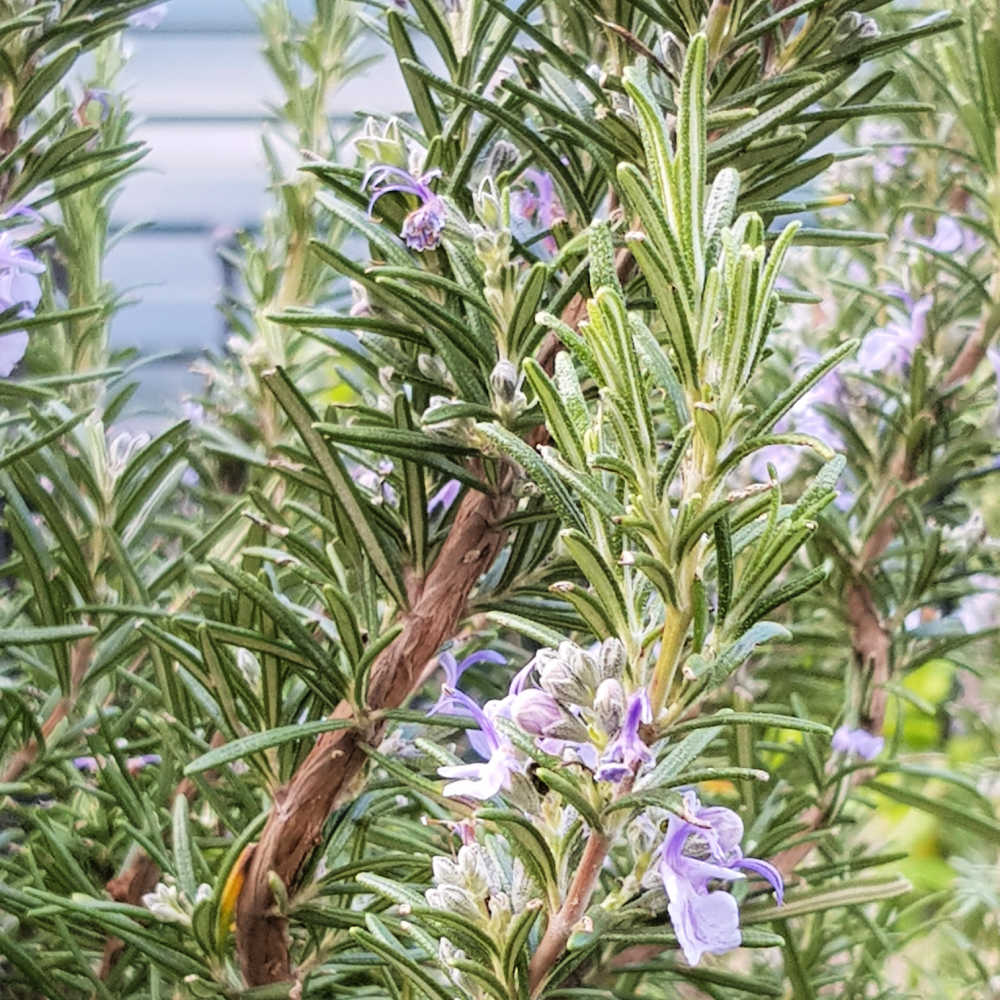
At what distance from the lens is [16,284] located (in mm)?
570

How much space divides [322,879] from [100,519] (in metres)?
0.29

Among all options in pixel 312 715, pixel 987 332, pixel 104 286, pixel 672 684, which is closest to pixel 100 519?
pixel 312 715

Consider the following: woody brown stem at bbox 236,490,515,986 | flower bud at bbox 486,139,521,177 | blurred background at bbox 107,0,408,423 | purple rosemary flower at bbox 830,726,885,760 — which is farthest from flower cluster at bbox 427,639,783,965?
blurred background at bbox 107,0,408,423

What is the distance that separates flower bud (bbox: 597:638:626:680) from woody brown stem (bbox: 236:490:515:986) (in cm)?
13

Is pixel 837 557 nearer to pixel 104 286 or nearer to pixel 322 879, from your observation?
pixel 322 879

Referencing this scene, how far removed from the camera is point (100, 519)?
0.67 metres

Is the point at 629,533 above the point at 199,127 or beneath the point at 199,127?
beneath

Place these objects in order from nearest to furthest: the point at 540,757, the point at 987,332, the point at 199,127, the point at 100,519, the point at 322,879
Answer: the point at 540,757
the point at 322,879
the point at 100,519
the point at 987,332
the point at 199,127

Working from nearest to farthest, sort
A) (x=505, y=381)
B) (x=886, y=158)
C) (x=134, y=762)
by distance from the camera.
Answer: (x=505, y=381)
(x=134, y=762)
(x=886, y=158)

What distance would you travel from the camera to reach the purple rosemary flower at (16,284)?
1.80 feet

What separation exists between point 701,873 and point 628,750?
57mm

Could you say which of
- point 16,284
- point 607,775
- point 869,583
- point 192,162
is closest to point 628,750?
point 607,775

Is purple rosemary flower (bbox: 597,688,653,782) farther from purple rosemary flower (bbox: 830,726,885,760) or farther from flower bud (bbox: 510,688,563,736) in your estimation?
purple rosemary flower (bbox: 830,726,885,760)

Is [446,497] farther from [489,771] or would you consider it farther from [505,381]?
[489,771]
